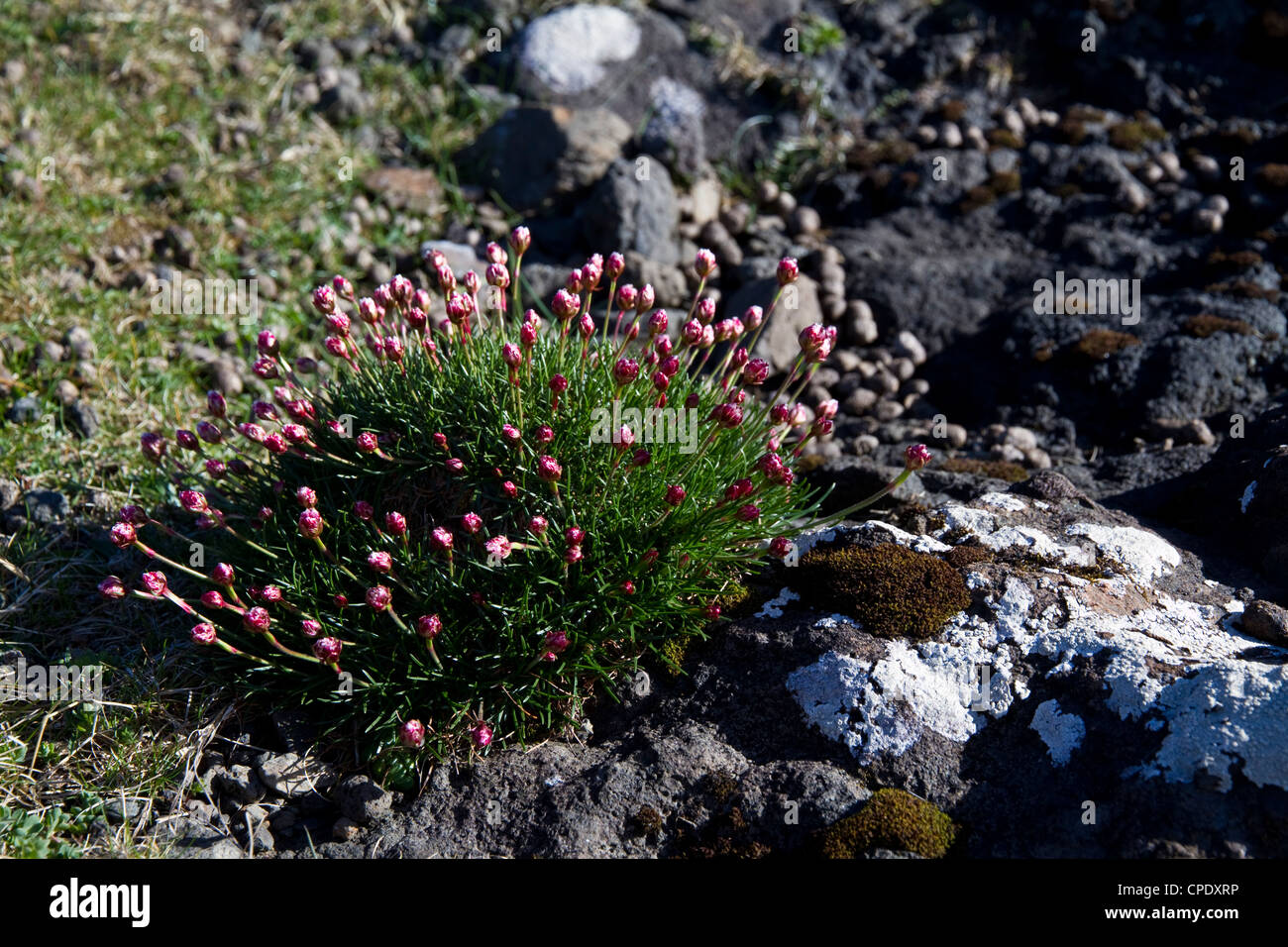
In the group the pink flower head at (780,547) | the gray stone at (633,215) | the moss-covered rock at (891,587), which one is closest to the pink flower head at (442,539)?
the pink flower head at (780,547)

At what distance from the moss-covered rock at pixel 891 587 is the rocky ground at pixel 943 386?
1.8 inches

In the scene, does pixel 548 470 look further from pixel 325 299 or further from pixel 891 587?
pixel 891 587

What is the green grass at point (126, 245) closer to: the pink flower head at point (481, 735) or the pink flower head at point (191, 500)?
the pink flower head at point (191, 500)

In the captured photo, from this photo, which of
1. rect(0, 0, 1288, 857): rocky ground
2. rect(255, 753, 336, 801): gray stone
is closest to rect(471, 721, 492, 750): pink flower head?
rect(0, 0, 1288, 857): rocky ground

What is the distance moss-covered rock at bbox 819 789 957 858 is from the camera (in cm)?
290

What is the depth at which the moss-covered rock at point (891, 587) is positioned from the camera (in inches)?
136

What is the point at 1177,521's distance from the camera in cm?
418

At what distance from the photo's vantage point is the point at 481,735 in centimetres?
332

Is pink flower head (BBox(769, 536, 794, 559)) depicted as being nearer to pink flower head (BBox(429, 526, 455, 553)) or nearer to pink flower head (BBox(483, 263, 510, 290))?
pink flower head (BBox(429, 526, 455, 553))

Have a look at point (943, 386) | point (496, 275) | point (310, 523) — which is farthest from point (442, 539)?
point (943, 386)

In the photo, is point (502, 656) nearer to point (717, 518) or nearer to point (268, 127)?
point (717, 518)

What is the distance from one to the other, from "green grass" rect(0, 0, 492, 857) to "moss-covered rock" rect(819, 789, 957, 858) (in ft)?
6.88

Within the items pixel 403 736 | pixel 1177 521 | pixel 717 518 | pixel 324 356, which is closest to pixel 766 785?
pixel 717 518

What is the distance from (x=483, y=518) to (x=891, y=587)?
4.88 feet
